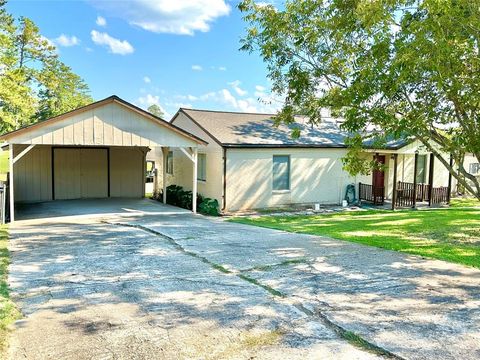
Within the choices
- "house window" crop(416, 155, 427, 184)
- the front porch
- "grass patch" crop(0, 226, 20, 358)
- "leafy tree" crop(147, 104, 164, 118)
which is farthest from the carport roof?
"leafy tree" crop(147, 104, 164, 118)

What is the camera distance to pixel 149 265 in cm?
712

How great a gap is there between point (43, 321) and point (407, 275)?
5.17m

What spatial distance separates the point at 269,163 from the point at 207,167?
2687 millimetres

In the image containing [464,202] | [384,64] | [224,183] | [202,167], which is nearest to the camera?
[384,64]

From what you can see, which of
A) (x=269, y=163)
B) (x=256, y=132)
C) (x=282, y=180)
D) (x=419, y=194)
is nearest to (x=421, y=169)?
(x=419, y=194)

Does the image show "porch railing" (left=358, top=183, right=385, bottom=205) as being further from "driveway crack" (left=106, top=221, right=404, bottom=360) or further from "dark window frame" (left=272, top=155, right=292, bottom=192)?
"driveway crack" (left=106, top=221, right=404, bottom=360)

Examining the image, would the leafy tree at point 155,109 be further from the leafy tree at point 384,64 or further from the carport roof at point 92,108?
the leafy tree at point 384,64

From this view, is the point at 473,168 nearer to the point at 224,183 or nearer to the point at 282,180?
the point at 282,180

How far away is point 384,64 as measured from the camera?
7.99m

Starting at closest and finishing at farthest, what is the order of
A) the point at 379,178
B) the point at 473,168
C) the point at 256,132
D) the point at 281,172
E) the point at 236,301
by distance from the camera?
the point at 236,301, the point at 281,172, the point at 256,132, the point at 379,178, the point at 473,168

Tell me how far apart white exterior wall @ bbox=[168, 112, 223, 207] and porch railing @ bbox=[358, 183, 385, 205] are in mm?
6975

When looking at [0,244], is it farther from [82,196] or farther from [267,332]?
[82,196]

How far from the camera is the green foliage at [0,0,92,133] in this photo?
77.5ft

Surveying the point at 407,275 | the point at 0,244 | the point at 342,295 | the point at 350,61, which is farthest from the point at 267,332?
the point at 350,61
